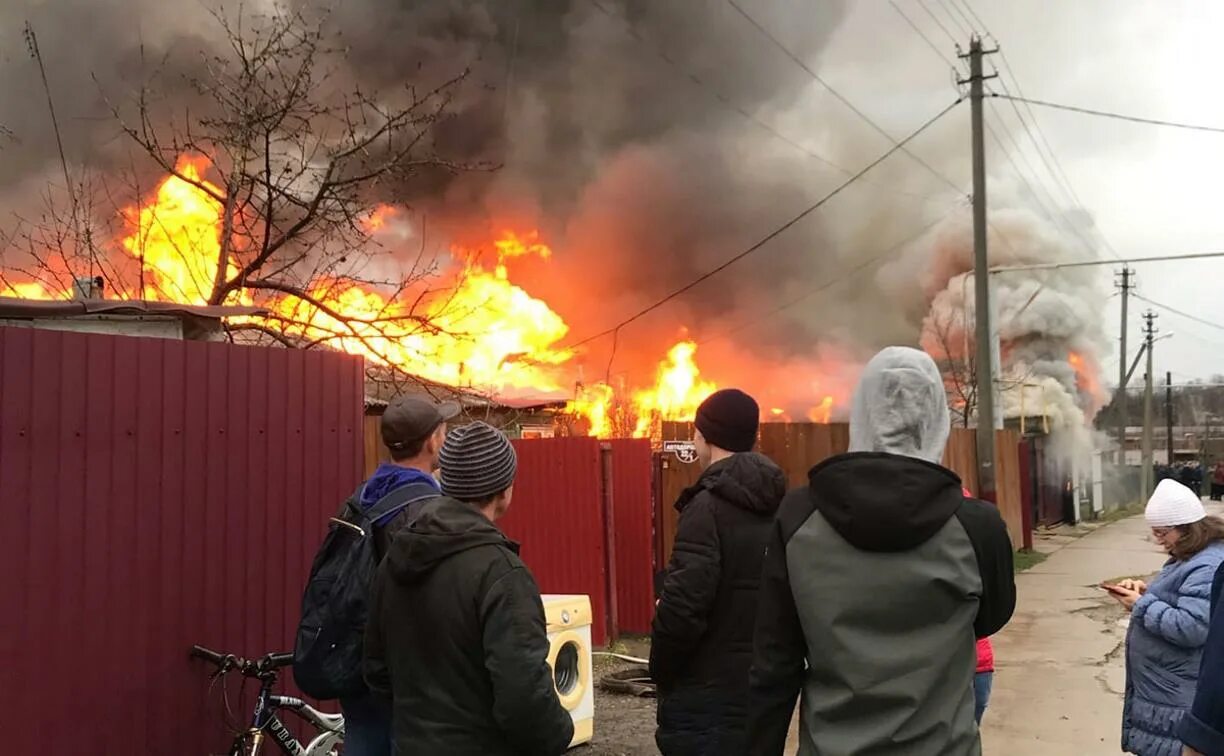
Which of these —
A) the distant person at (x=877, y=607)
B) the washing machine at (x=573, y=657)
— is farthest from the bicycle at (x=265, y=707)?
the distant person at (x=877, y=607)

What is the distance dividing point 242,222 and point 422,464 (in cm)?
586

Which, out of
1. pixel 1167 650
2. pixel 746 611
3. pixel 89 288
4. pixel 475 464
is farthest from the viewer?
pixel 89 288

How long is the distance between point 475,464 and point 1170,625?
251 cm

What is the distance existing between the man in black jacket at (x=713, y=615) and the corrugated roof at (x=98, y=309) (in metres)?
2.95

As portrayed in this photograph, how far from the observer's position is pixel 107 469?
3.59 metres

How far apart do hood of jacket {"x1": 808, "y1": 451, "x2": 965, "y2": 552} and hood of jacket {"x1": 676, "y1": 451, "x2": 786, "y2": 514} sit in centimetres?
80

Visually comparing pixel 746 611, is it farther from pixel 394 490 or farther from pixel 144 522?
pixel 144 522

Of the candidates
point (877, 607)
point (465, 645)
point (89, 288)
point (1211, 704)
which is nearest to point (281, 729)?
point (465, 645)

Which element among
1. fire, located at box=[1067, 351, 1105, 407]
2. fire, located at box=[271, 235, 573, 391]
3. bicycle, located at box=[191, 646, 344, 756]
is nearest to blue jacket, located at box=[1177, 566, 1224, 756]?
bicycle, located at box=[191, 646, 344, 756]

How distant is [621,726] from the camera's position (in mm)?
5781

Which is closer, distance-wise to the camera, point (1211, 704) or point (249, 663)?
point (1211, 704)

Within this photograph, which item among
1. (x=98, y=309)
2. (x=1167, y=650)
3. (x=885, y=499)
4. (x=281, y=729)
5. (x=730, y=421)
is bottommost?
→ (x=281, y=729)

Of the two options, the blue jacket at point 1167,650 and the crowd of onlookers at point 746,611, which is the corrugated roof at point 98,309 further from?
the blue jacket at point 1167,650

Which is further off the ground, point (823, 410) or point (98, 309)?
point (98, 309)
